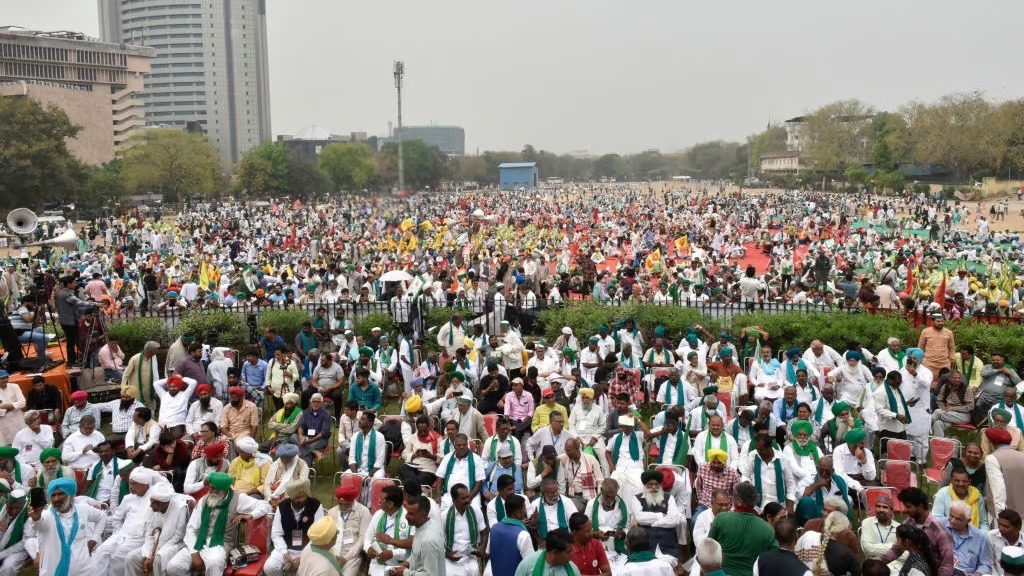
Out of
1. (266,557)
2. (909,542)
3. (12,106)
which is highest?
(12,106)

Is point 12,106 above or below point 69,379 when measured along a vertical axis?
above

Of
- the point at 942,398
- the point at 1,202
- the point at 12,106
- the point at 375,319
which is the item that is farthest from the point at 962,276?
the point at 12,106

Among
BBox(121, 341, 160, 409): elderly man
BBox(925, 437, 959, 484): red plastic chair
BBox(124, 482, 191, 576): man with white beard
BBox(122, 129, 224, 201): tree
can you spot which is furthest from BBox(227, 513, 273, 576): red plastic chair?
BBox(122, 129, 224, 201): tree

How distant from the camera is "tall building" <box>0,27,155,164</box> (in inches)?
3686

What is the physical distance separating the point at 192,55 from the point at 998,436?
5608 inches

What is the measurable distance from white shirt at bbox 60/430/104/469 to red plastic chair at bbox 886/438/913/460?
7129 mm

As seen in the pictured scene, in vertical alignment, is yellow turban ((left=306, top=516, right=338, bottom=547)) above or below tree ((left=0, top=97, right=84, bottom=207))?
below

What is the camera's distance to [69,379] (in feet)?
37.0

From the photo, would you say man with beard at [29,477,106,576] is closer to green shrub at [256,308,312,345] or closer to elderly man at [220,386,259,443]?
elderly man at [220,386,259,443]

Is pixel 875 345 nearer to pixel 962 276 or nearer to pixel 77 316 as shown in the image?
pixel 962 276

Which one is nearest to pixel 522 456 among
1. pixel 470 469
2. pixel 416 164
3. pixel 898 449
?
pixel 470 469

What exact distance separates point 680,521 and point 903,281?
1384 centimetres

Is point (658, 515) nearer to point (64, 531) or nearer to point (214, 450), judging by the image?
point (214, 450)

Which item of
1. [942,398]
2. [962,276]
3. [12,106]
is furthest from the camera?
[12,106]
